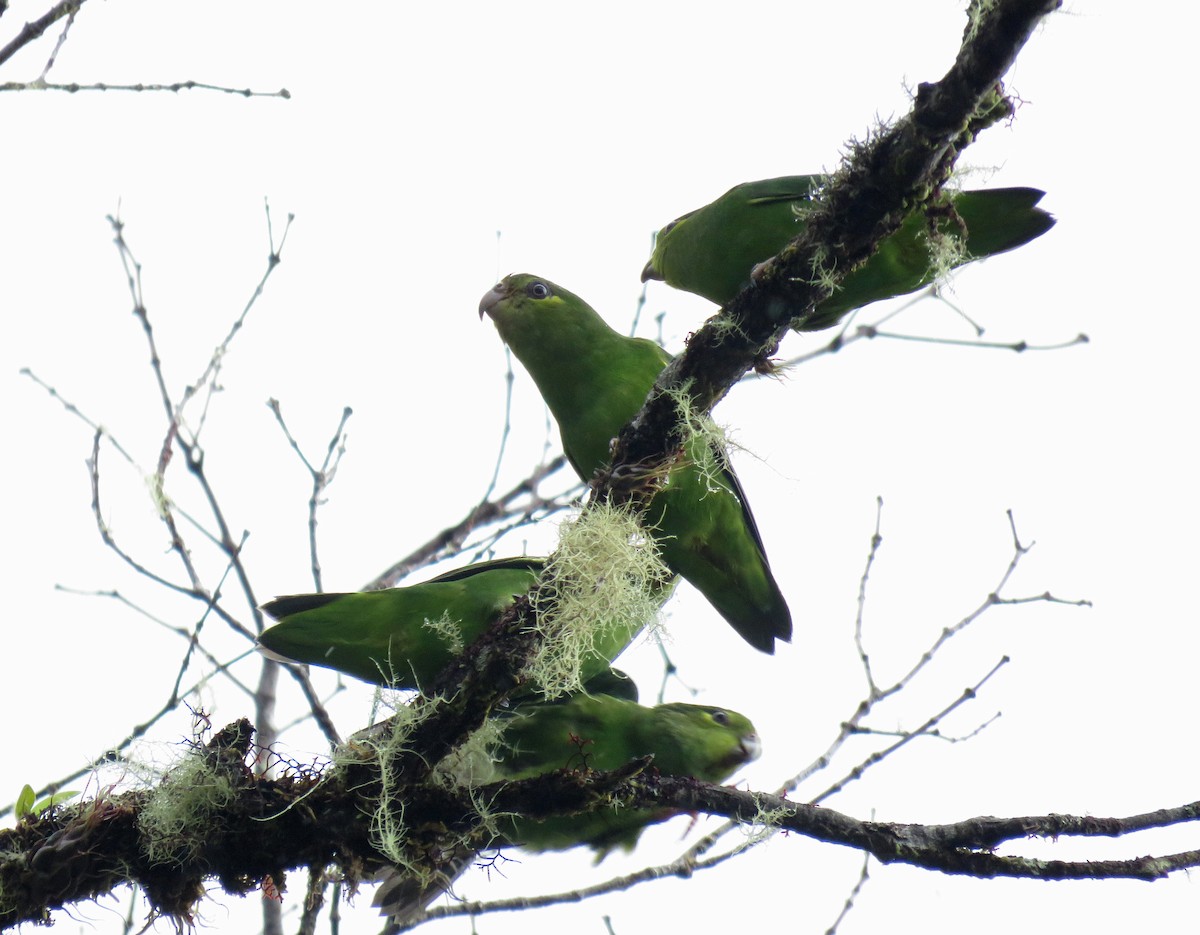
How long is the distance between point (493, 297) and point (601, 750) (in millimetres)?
1754

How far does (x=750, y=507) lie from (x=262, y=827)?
1.99 meters

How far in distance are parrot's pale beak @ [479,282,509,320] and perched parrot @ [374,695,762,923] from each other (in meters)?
1.55

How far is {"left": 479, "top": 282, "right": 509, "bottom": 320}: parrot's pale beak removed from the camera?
13.8ft

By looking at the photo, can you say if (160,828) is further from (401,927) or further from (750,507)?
(750,507)

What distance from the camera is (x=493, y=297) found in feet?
13.8

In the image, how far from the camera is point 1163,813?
2.26 meters

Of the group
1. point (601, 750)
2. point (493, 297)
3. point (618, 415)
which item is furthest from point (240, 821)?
point (493, 297)

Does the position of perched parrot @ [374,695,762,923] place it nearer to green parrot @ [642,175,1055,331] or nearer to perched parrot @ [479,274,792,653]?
perched parrot @ [479,274,792,653]

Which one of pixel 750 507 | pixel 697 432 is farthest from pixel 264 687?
pixel 697 432

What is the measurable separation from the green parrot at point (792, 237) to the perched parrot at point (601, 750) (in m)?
1.46

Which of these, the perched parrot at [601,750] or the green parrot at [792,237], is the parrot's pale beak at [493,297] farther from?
the perched parrot at [601,750]

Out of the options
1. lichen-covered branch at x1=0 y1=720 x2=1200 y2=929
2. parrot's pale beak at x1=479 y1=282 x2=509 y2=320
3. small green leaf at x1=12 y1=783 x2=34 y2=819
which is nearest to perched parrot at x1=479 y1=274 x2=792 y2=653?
parrot's pale beak at x1=479 y1=282 x2=509 y2=320

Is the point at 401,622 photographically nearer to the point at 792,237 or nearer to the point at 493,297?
the point at 493,297

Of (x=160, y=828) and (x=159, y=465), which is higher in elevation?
(x=159, y=465)
